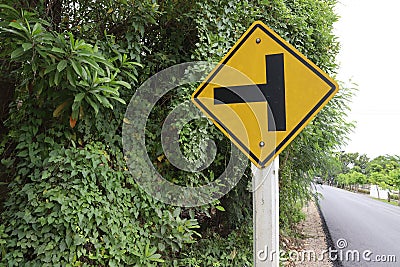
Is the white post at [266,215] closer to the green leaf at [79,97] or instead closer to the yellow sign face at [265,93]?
the yellow sign face at [265,93]

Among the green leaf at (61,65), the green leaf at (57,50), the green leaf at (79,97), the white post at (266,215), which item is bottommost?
the white post at (266,215)

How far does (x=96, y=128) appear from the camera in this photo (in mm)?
2996

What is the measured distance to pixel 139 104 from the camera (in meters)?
3.28

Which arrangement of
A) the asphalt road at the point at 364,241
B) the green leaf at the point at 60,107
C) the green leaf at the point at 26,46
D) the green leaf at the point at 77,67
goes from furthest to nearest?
the asphalt road at the point at 364,241, the green leaf at the point at 60,107, the green leaf at the point at 77,67, the green leaf at the point at 26,46

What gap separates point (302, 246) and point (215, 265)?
269 cm

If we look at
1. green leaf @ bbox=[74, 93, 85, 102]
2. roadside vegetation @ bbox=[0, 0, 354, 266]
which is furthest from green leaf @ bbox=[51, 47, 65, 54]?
green leaf @ bbox=[74, 93, 85, 102]

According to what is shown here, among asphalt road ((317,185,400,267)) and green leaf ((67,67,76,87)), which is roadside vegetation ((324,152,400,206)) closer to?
asphalt road ((317,185,400,267))

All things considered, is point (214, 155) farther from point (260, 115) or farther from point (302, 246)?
point (302, 246)

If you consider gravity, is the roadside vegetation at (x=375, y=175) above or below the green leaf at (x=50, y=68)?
below

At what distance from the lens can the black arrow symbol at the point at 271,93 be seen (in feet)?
6.23

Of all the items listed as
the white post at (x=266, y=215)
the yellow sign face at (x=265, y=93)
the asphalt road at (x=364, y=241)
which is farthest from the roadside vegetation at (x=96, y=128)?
the asphalt road at (x=364, y=241)

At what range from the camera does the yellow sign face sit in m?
1.87

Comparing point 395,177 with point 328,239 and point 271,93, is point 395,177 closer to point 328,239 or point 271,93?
point 328,239

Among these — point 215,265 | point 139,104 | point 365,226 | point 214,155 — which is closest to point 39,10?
point 139,104
